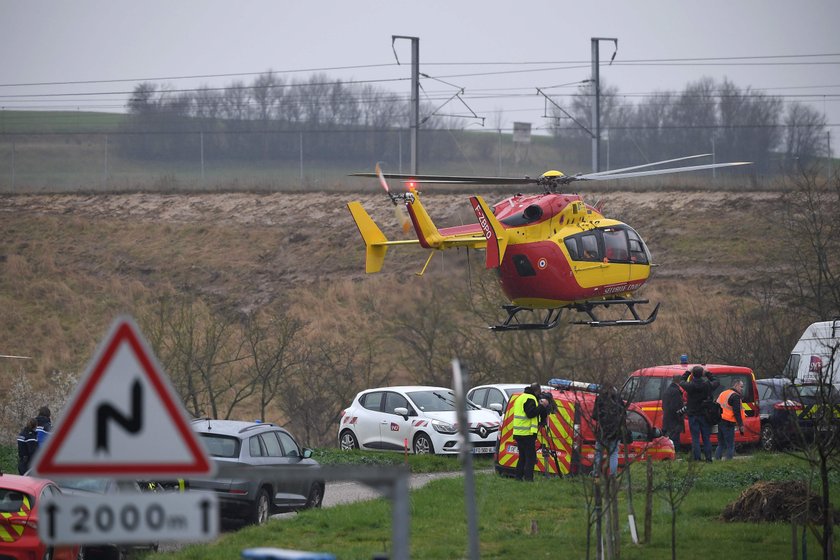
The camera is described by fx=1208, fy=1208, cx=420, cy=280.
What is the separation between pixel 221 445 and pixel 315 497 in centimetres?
239

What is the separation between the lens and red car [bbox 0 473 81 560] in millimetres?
13094

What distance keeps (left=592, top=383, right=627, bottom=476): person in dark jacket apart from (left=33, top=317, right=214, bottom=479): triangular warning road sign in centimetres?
818

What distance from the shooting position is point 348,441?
26.9 meters

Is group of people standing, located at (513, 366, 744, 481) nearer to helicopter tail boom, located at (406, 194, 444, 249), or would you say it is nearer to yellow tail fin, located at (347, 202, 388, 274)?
helicopter tail boom, located at (406, 194, 444, 249)

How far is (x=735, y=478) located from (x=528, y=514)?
169 inches

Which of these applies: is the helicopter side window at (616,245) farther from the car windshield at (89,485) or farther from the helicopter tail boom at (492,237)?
the car windshield at (89,485)

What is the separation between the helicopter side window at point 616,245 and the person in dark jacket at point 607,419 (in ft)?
31.6

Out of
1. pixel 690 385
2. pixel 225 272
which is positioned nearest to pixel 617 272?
pixel 690 385

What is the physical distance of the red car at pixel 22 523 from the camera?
43.0 feet

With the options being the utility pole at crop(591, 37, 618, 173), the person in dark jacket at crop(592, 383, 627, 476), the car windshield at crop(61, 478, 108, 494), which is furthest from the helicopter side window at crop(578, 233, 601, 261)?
the utility pole at crop(591, 37, 618, 173)

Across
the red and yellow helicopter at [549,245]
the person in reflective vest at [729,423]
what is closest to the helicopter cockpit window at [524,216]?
the red and yellow helicopter at [549,245]

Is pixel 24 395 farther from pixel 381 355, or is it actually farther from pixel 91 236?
pixel 91 236

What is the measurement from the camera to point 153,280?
56.8m

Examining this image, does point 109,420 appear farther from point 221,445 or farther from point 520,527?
point 221,445
